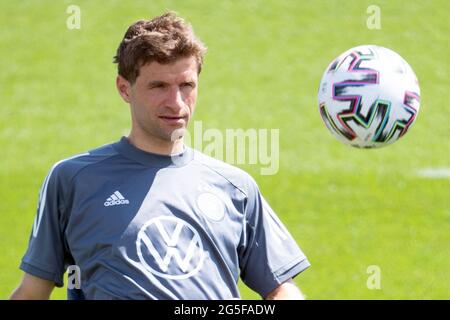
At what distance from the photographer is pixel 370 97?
552 cm

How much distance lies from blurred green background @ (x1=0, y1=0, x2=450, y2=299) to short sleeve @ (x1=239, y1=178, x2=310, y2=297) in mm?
4725

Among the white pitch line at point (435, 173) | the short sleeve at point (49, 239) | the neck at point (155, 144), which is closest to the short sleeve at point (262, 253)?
the neck at point (155, 144)

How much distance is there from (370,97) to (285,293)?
3.99 ft

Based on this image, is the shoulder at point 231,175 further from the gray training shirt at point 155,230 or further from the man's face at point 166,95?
the man's face at point 166,95

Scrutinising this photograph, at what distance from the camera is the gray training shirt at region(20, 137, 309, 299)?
483 cm

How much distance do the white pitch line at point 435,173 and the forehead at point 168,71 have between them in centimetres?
865

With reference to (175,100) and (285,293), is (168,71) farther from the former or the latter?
(285,293)

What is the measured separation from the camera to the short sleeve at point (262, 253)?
5.20 meters

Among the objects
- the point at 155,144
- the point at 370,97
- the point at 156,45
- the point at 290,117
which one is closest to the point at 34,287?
the point at 155,144

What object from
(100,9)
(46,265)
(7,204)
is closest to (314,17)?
(100,9)

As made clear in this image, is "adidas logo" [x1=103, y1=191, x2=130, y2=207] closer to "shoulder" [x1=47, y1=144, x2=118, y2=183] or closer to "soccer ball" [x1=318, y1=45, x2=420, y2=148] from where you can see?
"shoulder" [x1=47, y1=144, x2=118, y2=183]

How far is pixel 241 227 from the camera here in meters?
5.14

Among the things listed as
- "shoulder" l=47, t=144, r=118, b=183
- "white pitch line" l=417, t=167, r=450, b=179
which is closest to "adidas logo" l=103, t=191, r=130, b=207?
"shoulder" l=47, t=144, r=118, b=183
